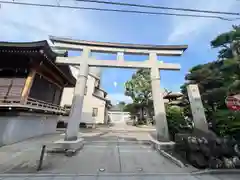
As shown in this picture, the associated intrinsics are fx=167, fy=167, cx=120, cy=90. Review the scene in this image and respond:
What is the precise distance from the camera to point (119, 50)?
31.9ft

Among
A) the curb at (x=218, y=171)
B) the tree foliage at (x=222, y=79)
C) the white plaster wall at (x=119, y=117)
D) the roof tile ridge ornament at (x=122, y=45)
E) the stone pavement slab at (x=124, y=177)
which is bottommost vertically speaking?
the stone pavement slab at (x=124, y=177)

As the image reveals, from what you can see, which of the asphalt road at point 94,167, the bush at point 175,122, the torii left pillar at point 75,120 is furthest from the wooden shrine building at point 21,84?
the bush at point 175,122

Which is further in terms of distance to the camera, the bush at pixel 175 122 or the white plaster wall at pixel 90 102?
the white plaster wall at pixel 90 102

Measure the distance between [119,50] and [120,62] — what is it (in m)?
0.76

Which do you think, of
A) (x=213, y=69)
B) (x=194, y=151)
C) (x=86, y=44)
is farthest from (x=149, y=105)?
(x=194, y=151)

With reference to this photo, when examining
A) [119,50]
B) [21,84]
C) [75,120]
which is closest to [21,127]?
[21,84]

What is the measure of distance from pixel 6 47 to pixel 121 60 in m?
6.33

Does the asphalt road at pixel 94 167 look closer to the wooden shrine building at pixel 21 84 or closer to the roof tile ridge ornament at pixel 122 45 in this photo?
the wooden shrine building at pixel 21 84

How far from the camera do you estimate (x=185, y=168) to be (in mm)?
5547

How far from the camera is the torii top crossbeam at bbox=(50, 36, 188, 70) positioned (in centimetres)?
920

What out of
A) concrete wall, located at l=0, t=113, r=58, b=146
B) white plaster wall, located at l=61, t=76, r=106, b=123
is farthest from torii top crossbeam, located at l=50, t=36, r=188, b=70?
white plaster wall, located at l=61, t=76, r=106, b=123

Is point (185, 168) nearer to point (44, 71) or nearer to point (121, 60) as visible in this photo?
point (121, 60)

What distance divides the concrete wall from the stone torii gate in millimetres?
4226

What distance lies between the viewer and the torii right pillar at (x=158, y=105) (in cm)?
A: 860
